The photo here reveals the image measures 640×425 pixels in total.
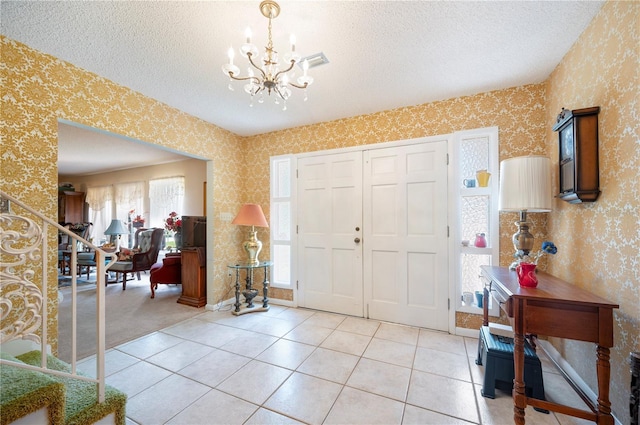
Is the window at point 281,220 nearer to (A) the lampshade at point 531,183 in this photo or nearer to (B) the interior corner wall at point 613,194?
(A) the lampshade at point 531,183

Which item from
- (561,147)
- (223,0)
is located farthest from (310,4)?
(561,147)

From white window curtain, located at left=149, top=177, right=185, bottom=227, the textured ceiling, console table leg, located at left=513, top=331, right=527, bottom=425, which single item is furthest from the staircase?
white window curtain, located at left=149, top=177, right=185, bottom=227

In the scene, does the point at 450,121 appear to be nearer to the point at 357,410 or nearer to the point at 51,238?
the point at 357,410

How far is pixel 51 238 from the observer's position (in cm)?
214

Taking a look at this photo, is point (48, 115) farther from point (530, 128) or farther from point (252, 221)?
point (530, 128)

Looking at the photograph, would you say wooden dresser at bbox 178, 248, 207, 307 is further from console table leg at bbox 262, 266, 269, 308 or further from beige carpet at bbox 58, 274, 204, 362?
console table leg at bbox 262, 266, 269, 308

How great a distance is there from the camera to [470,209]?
9.07 ft

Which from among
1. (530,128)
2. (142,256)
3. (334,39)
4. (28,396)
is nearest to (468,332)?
(530,128)

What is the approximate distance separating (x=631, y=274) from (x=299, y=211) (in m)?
3.02

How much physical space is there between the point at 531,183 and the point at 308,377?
2.21 meters

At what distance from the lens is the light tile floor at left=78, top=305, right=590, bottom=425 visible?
1.63 meters

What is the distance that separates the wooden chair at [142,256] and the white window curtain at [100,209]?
230cm

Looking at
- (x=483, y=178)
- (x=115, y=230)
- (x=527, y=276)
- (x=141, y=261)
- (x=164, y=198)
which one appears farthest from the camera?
(x=164, y=198)

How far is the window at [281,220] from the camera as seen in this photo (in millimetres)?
3754
